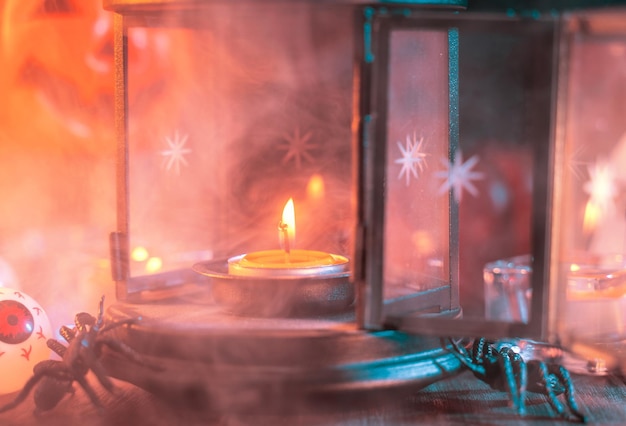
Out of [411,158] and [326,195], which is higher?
[411,158]

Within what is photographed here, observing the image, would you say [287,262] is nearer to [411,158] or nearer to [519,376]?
[411,158]

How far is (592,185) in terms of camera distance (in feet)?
8.19

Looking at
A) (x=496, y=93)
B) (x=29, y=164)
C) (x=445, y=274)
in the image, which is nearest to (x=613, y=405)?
(x=445, y=274)

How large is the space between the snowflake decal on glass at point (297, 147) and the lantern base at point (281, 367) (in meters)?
0.90

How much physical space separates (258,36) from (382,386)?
54.9 inches

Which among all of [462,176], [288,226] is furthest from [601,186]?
[288,226]

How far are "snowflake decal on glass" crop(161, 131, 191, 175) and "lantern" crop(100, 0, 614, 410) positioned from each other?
0.04 ft

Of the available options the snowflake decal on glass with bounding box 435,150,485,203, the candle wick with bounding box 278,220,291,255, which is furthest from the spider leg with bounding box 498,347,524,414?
the candle wick with bounding box 278,220,291,255

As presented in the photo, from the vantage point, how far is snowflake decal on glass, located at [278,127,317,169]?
8.13ft

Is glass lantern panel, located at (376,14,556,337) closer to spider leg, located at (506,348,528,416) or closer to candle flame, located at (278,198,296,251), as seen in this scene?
spider leg, located at (506,348,528,416)

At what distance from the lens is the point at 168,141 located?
2.35 metres

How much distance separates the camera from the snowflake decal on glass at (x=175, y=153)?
2338 millimetres

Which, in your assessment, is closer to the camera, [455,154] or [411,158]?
[411,158]

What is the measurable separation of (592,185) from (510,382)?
109cm
